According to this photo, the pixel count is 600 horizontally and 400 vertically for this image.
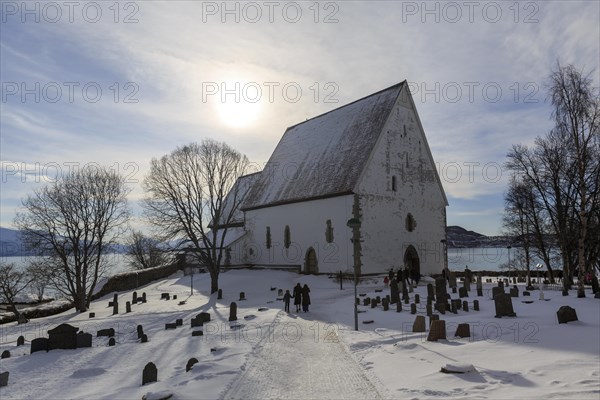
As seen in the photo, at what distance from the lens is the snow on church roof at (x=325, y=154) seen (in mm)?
32062

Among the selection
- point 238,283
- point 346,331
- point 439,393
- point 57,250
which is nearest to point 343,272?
point 238,283

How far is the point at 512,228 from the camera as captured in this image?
45.7 metres

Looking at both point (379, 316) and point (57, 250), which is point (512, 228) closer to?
point (379, 316)

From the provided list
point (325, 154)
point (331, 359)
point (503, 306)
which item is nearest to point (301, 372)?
point (331, 359)

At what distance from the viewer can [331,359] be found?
1122cm

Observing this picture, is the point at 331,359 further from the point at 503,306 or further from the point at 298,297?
the point at 298,297

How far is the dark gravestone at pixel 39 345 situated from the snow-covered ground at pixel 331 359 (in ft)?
2.17

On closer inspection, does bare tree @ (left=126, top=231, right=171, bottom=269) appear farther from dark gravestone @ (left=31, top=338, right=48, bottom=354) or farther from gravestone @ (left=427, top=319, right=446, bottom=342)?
gravestone @ (left=427, top=319, right=446, bottom=342)

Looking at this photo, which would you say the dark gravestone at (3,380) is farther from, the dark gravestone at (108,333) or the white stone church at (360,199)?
the white stone church at (360,199)

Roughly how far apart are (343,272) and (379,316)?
40.7ft

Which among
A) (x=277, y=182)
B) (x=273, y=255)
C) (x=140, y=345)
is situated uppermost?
(x=277, y=182)

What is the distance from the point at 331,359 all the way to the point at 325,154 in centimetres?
2580

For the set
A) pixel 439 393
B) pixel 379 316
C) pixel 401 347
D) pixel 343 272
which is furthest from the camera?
pixel 343 272

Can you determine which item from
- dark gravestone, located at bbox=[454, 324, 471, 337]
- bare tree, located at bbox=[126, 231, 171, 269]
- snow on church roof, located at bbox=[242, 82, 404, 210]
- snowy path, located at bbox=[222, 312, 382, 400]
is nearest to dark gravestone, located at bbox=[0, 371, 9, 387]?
snowy path, located at bbox=[222, 312, 382, 400]
